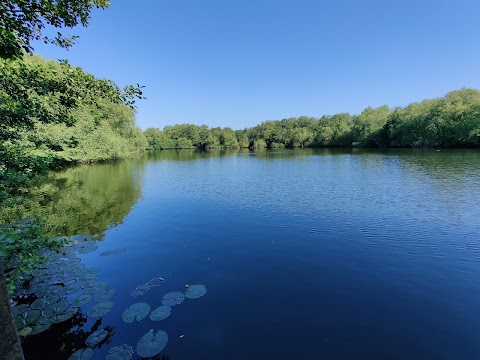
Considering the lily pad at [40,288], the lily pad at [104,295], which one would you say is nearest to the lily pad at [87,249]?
the lily pad at [40,288]

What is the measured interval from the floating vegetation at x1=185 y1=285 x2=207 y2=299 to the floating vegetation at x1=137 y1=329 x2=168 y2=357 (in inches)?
65.4

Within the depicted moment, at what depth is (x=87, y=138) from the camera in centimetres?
4903

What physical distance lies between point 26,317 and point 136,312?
102 inches

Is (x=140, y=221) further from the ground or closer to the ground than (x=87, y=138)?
closer to the ground

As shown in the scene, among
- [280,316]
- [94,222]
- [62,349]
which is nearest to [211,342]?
[280,316]

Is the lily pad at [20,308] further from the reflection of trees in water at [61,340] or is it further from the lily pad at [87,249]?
the lily pad at [87,249]

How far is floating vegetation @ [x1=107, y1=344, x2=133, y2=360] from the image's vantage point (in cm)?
569

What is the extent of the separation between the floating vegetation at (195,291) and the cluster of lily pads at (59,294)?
2151 millimetres

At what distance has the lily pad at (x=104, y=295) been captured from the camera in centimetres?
782

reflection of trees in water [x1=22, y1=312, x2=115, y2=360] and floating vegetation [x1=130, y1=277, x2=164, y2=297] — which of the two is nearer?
reflection of trees in water [x1=22, y1=312, x2=115, y2=360]

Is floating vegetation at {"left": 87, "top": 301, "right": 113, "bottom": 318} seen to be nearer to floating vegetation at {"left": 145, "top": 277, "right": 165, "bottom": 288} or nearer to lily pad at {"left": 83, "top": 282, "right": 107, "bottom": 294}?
lily pad at {"left": 83, "top": 282, "right": 107, "bottom": 294}

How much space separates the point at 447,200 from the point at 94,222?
22728 mm

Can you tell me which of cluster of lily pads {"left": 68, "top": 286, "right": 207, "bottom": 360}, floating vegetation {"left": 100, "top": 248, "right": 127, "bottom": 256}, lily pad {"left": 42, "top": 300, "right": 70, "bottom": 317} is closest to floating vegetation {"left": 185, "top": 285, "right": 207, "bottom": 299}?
cluster of lily pads {"left": 68, "top": 286, "right": 207, "bottom": 360}

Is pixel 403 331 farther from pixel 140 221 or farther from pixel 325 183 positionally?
pixel 325 183
